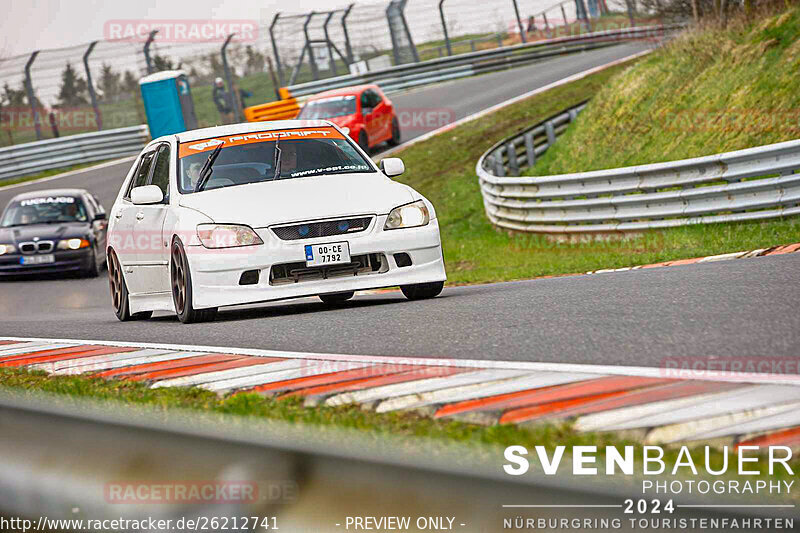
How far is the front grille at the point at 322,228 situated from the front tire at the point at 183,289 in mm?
771

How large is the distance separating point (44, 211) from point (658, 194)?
10113 mm

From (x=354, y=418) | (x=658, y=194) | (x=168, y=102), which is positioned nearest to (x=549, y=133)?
(x=658, y=194)

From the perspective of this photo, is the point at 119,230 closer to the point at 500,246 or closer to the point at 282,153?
the point at 282,153

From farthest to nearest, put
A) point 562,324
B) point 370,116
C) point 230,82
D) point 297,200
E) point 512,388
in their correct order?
point 230,82
point 370,116
point 297,200
point 562,324
point 512,388

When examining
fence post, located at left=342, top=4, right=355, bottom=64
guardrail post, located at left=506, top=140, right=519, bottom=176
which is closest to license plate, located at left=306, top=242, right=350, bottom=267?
guardrail post, located at left=506, top=140, right=519, bottom=176

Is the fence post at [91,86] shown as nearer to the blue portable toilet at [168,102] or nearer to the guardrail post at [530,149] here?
the blue portable toilet at [168,102]

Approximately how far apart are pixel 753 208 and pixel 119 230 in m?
7.13

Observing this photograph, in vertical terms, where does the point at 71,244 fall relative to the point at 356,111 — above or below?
below

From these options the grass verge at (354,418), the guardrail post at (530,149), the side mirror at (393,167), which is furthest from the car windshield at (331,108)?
the grass verge at (354,418)

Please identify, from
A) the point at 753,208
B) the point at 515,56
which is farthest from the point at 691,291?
the point at 515,56

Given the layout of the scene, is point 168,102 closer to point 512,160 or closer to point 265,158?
point 512,160

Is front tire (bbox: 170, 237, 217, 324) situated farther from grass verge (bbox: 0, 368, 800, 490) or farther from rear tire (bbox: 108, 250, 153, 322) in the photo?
grass verge (bbox: 0, 368, 800, 490)

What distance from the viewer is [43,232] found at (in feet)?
57.8

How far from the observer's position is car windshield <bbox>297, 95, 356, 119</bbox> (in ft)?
79.5
